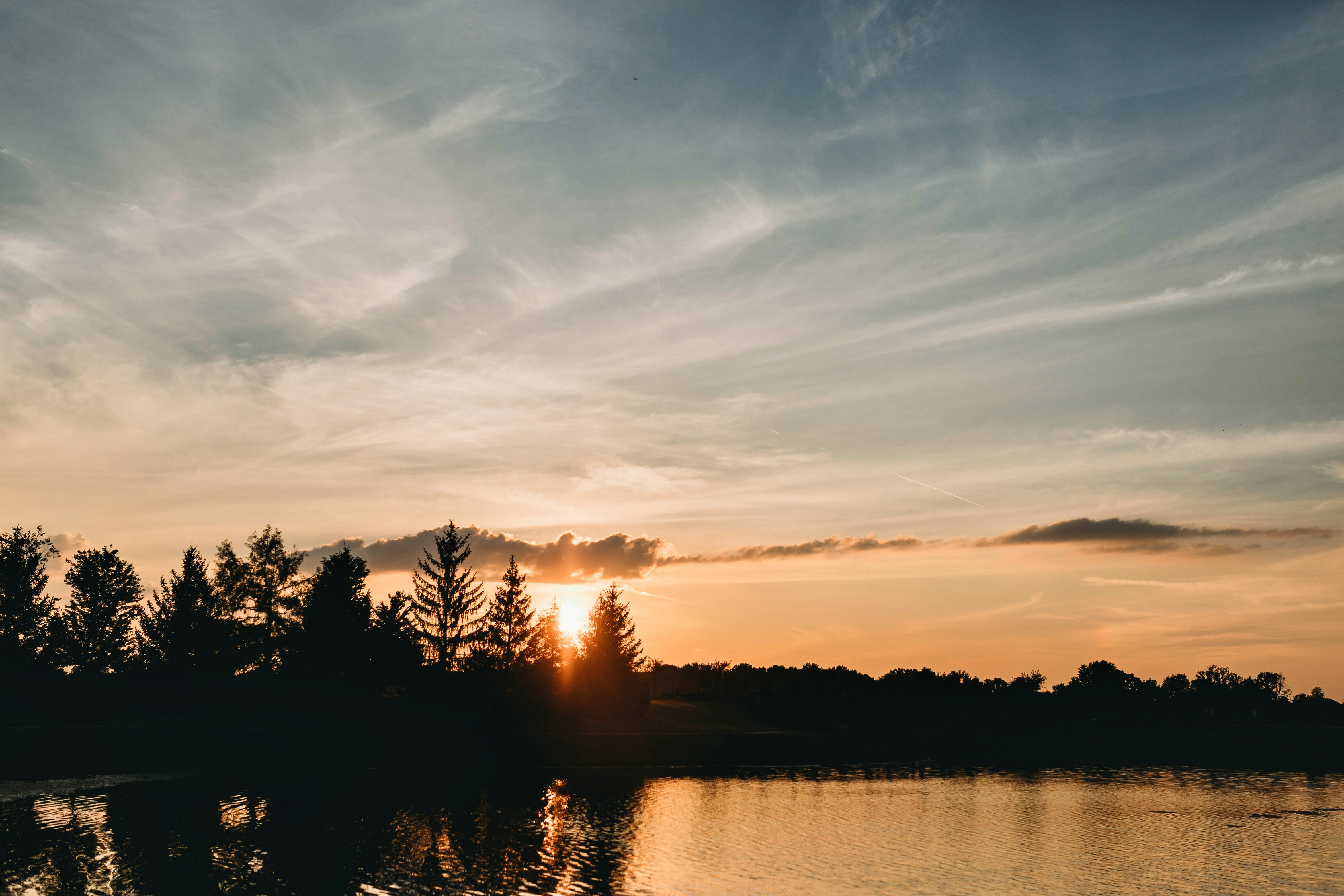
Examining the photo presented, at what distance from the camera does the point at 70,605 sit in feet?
344

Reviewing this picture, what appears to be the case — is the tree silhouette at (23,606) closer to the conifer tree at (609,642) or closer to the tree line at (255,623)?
the tree line at (255,623)

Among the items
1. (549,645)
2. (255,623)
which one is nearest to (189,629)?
(255,623)

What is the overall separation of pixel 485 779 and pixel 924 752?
65333mm

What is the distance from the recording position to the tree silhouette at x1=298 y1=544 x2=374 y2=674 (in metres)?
81.8

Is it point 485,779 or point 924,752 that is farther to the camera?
point 924,752

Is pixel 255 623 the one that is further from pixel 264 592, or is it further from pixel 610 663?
pixel 610 663

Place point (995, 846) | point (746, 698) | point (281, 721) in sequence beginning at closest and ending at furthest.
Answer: point (995, 846) → point (281, 721) → point (746, 698)

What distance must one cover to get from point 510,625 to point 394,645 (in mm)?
23187

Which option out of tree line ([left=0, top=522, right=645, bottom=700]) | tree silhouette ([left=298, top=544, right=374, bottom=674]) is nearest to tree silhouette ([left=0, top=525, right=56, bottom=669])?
tree line ([left=0, top=522, right=645, bottom=700])

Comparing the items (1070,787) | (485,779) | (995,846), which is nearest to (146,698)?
(485,779)

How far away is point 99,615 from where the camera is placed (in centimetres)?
10531

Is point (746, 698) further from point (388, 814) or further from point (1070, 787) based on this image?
point (388, 814)

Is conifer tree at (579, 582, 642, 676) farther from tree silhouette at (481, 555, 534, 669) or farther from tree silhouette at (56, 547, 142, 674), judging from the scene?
tree silhouette at (56, 547, 142, 674)

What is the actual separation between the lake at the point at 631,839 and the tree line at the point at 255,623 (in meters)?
27.8
